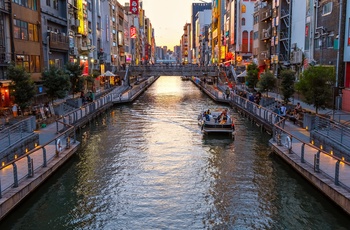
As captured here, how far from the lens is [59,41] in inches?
2301

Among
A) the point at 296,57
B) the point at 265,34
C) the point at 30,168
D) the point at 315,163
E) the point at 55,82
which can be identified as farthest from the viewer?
the point at 265,34

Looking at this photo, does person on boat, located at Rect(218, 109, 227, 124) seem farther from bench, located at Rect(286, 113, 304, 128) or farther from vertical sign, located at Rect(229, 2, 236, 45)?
vertical sign, located at Rect(229, 2, 236, 45)

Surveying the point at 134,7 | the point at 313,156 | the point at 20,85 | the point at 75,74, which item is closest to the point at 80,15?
the point at 75,74

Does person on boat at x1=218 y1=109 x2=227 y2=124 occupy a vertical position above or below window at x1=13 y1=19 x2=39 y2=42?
below

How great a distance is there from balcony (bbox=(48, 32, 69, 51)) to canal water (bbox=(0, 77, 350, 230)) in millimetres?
27764

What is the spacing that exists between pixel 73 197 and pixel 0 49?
88.7ft

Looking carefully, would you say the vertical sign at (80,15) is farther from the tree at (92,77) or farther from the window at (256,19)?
the window at (256,19)

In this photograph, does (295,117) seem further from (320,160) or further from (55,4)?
(55,4)

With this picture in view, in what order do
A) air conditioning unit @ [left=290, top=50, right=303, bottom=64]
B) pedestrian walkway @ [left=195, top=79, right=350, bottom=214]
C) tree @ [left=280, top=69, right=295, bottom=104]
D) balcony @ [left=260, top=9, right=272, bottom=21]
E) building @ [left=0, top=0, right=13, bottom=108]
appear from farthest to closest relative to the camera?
balcony @ [left=260, top=9, right=272, bottom=21], air conditioning unit @ [left=290, top=50, right=303, bottom=64], tree @ [left=280, top=69, right=295, bottom=104], building @ [left=0, top=0, right=13, bottom=108], pedestrian walkway @ [left=195, top=79, right=350, bottom=214]

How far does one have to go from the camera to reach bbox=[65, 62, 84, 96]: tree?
49125 millimetres

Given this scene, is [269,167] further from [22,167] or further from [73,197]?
[22,167]

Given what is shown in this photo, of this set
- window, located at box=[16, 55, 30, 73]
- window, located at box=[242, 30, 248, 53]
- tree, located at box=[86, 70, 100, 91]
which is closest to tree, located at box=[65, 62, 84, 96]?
window, located at box=[16, 55, 30, 73]

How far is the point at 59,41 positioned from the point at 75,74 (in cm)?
1132

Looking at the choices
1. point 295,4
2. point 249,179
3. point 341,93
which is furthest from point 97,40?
point 249,179
